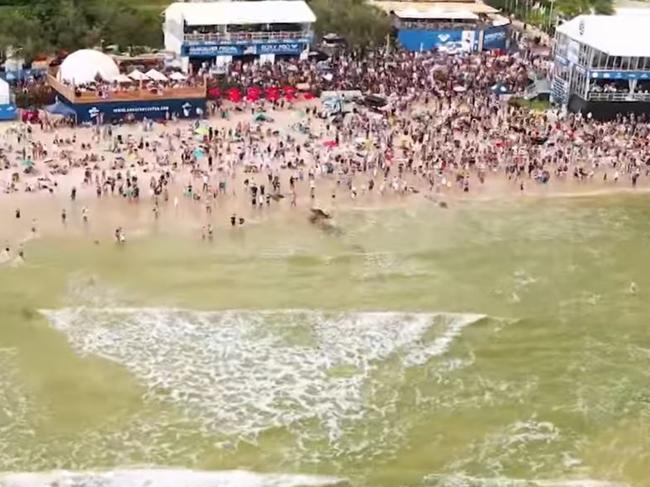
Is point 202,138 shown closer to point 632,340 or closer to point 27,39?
point 27,39

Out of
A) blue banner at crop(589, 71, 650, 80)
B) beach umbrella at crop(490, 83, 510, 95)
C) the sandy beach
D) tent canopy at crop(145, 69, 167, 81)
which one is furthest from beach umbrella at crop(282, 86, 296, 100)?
blue banner at crop(589, 71, 650, 80)

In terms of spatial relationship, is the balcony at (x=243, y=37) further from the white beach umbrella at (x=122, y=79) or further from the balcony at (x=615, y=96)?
the balcony at (x=615, y=96)

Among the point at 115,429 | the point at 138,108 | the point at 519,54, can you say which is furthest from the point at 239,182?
the point at 519,54

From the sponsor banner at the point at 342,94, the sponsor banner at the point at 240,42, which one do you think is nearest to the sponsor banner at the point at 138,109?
the sponsor banner at the point at 342,94

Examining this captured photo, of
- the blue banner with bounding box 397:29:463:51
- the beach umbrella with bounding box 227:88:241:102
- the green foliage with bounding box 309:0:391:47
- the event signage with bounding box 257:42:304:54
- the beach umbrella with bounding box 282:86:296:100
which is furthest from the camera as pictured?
the blue banner with bounding box 397:29:463:51

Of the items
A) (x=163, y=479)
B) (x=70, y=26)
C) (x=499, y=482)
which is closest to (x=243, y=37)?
(x=70, y=26)

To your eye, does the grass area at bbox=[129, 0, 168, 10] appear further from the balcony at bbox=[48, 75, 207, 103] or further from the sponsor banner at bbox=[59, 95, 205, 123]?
the sponsor banner at bbox=[59, 95, 205, 123]

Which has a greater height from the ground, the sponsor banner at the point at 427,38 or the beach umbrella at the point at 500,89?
the sponsor banner at the point at 427,38
